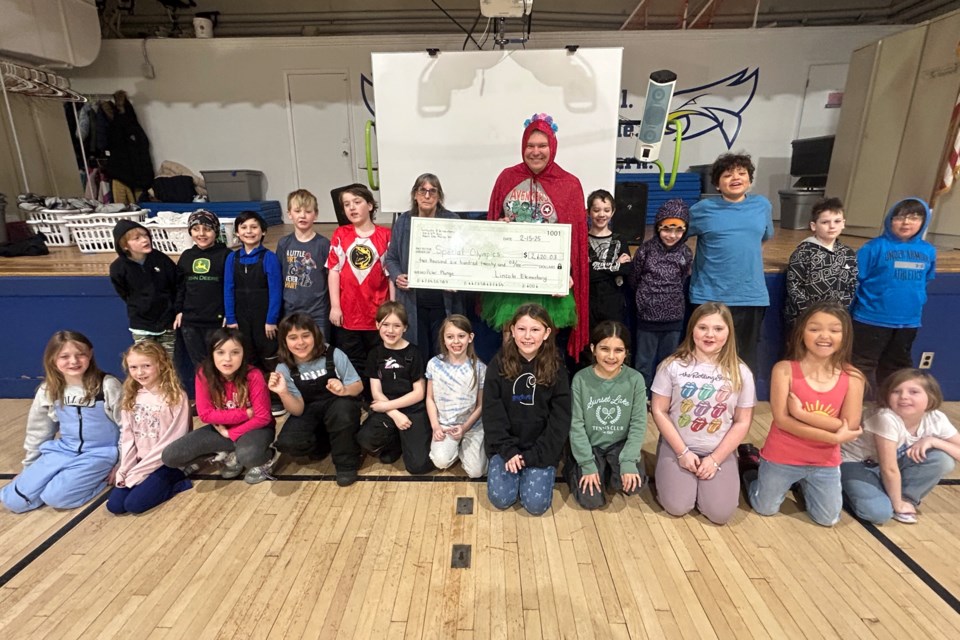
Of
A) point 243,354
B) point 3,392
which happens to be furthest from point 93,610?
point 3,392

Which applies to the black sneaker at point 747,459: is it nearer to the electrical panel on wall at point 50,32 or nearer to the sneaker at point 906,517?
the sneaker at point 906,517

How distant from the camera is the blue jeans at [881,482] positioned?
1906mm

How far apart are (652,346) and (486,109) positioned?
2073 millimetres

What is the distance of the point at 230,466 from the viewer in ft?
7.39

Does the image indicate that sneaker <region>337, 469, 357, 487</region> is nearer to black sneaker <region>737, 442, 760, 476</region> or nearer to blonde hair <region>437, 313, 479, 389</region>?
blonde hair <region>437, 313, 479, 389</region>

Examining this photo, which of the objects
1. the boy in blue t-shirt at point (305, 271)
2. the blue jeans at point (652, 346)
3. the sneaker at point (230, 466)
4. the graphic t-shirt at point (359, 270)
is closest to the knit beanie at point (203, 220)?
the boy in blue t-shirt at point (305, 271)

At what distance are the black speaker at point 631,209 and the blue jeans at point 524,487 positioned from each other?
2.94 meters

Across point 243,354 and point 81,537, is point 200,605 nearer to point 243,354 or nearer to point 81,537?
point 81,537

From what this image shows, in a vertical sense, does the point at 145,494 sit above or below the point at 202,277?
below

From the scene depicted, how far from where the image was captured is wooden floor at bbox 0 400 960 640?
4.98 feet

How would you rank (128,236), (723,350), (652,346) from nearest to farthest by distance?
(723,350)
(128,236)
(652,346)

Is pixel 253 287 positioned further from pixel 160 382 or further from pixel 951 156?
pixel 951 156

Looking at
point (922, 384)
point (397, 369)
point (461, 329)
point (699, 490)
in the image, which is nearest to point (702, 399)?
point (699, 490)

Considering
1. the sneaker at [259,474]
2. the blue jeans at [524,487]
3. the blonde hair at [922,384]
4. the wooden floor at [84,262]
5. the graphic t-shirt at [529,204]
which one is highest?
the graphic t-shirt at [529,204]
